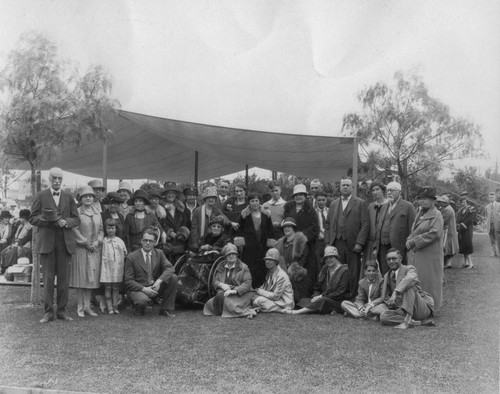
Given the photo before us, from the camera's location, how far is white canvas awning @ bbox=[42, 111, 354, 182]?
8531mm

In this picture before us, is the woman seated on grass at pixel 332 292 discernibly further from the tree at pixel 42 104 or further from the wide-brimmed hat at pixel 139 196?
the tree at pixel 42 104

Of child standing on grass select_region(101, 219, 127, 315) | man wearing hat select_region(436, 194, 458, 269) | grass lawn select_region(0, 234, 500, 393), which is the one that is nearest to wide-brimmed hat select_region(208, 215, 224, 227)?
child standing on grass select_region(101, 219, 127, 315)

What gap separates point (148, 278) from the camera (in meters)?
5.71

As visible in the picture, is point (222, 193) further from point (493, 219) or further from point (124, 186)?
point (493, 219)

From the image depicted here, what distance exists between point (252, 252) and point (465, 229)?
5.14 metres

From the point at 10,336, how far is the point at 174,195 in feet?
9.37

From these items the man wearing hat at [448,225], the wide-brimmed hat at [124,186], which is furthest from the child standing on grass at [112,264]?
the man wearing hat at [448,225]

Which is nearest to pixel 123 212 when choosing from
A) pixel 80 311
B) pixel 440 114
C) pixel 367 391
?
pixel 80 311

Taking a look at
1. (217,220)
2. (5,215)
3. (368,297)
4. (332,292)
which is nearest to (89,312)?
(217,220)

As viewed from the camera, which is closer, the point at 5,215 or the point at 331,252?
the point at 331,252

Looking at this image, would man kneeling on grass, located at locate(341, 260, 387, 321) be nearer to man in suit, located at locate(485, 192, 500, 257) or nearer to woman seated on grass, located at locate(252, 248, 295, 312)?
woman seated on grass, located at locate(252, 248, 295, 312)

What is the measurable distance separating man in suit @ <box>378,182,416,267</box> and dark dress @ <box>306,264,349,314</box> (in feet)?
1.74

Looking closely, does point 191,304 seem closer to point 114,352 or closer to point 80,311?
point 80,311

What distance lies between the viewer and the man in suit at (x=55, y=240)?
5355 mm
